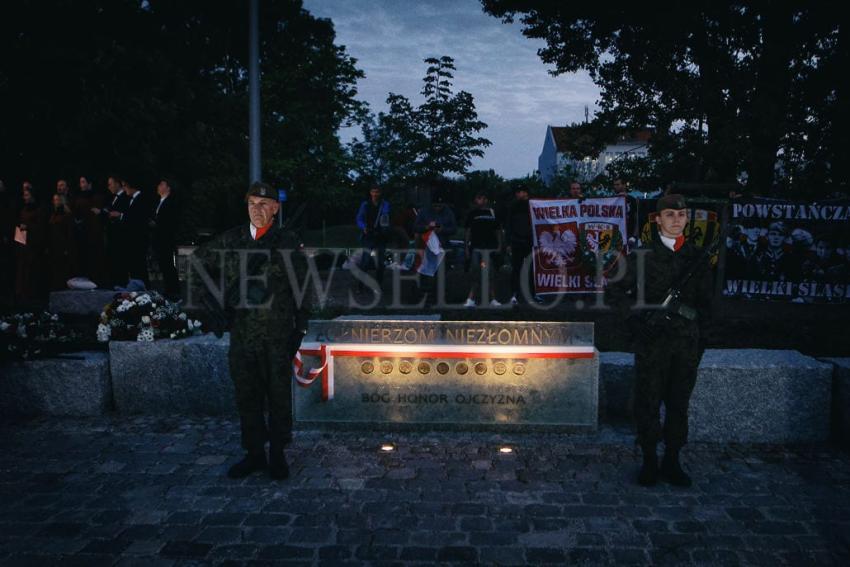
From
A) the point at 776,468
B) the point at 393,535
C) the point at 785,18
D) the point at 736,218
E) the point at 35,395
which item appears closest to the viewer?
the point at 393,535

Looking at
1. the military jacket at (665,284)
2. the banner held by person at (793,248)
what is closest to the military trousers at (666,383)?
the military jacket at (665,284)

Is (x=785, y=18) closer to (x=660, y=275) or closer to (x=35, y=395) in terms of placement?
(x=660, y=275)

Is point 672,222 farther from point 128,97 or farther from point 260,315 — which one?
point 128,97

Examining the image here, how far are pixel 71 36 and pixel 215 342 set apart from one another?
45.3 ft

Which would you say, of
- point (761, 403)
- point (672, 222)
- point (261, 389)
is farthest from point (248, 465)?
point (761, 403)

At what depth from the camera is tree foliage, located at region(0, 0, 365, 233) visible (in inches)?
634

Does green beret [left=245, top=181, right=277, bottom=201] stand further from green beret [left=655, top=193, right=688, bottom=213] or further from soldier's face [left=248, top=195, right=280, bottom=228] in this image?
green beret [left=655, top=193, right=688, bottom=213]

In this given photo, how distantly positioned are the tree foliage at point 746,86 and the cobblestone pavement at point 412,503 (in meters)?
10.4

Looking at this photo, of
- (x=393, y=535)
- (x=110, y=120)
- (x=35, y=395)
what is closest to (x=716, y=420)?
(x=393, y=535)

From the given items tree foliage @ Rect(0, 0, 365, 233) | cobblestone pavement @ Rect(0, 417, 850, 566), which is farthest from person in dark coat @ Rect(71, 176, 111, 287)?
cobblestone pavement @ Rect(0, 417, 850, 566)

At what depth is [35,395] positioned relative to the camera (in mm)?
6410

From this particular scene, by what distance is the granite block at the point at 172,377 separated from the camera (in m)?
6.40

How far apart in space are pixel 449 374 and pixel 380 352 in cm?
62

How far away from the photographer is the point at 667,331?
4660mm
